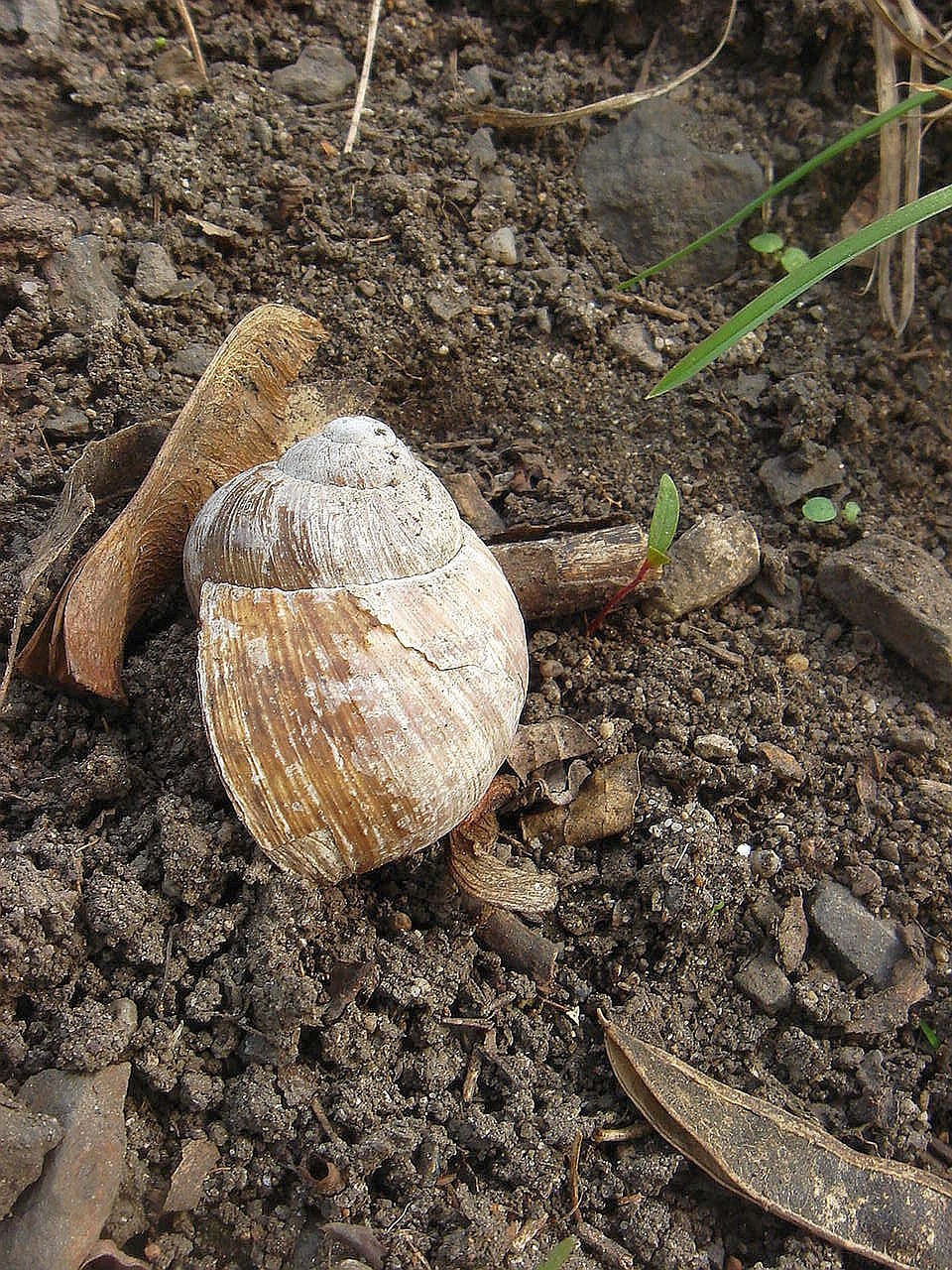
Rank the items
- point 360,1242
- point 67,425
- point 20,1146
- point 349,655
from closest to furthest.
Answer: point 20,1146 < point 360,1242 < point 349,655 < point 67,425

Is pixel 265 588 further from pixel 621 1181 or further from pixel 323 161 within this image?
pixel 323 161

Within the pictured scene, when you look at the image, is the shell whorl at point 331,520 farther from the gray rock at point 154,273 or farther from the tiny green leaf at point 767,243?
the tiny green leaf at point 767,243

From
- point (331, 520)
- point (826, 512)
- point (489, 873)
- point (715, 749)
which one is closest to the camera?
point (331, 520)

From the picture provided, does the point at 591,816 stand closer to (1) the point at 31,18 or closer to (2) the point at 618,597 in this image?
(2) the point at 618,597

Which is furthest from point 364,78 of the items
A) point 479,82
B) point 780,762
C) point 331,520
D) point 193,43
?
point 780,762

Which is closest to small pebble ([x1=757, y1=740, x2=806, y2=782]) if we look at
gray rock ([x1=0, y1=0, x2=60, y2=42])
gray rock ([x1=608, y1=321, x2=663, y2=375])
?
gray rock ([x1=608, y1=321, x2=663, y2=375])

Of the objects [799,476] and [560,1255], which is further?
[799,476]

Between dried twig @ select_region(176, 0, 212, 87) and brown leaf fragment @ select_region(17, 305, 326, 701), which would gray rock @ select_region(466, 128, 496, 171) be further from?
brown leaf fragment @ select_region(17, 305, 326, 701)
